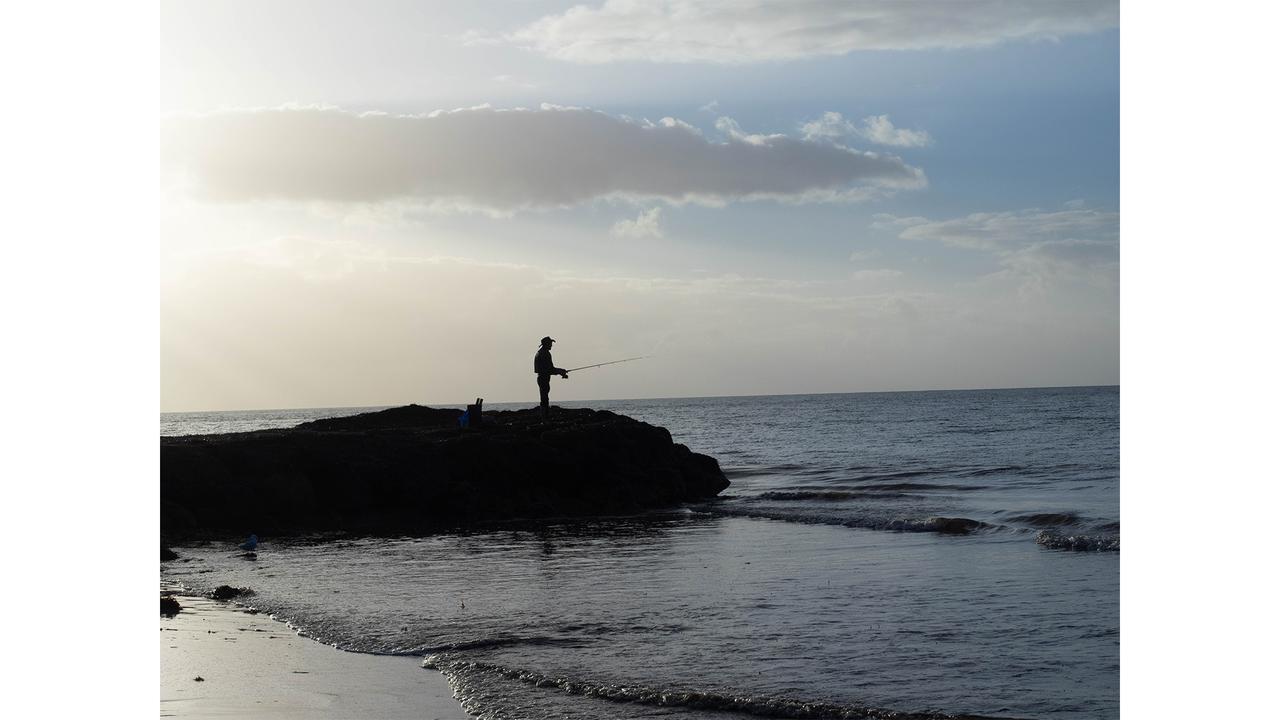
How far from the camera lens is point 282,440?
73.0ft

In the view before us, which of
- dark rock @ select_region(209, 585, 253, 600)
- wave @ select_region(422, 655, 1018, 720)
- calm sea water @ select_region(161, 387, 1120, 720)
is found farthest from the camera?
dark rock @ select_region(209, 585, 253, 600)

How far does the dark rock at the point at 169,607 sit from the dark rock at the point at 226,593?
0.85 m

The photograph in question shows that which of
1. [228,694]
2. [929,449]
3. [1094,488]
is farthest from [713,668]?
[929,449]

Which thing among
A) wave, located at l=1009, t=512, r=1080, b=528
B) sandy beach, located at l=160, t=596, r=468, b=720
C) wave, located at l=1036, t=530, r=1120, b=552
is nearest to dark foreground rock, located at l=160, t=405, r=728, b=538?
wave, located at l=1009, t=512, r=1080, b=528

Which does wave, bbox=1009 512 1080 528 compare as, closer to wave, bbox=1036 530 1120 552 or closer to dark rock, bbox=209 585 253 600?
wave, bbox=1036 530 1120 552

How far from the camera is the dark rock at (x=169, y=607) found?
38.4 feet

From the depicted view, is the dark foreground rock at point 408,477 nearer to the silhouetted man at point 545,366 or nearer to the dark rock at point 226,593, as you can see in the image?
the silhouetted man at point 545,366

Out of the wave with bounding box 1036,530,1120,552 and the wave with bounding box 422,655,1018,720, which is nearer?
the wave with bounding box 422,655,1018,720

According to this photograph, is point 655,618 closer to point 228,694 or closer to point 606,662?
point 606,662

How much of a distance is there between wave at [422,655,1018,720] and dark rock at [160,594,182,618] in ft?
14.0

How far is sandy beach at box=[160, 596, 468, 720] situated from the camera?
8344 mm

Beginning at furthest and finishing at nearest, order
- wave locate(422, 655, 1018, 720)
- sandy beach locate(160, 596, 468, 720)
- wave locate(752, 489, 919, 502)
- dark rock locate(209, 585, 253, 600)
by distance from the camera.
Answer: wave locate(752, 489, 919, 502), dark rock locate(209, 585, 253, 600), sandy beach locate(160, 596, 468, 720), wave locate(422, 655, 1018, 720)

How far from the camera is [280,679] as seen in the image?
9.24 m
